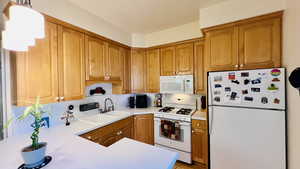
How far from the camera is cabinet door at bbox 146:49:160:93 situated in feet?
9.18

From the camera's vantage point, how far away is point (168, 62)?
2.68m

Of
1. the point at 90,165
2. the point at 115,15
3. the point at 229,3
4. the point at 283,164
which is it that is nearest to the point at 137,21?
the point at 115,15

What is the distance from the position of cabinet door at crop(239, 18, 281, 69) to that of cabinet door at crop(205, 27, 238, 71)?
0.08 meters

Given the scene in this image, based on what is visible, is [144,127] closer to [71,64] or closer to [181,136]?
[181,136]

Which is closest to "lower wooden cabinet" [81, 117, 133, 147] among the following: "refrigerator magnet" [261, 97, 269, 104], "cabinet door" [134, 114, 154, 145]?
"cabinet door" [134, 114, 154, 145]

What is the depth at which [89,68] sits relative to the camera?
1975 millimetres

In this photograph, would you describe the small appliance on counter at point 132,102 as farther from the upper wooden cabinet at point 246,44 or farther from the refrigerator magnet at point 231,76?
the refrigerator magnet at point 231,76

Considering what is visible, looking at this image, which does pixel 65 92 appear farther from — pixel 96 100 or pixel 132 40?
pixel 132 40

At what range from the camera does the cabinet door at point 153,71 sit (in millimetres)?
2797

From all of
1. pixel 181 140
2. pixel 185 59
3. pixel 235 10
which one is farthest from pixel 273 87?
pixel 181 140

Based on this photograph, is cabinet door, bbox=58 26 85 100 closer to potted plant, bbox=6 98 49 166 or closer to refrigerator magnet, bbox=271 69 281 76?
potted plant, bbox=6 98 49 166

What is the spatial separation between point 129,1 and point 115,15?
475 millimetres

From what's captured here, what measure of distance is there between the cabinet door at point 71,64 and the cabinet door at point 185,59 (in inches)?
68.0

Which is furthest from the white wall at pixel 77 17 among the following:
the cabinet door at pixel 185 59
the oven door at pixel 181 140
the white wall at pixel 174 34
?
the oven door at pixel 181 140
